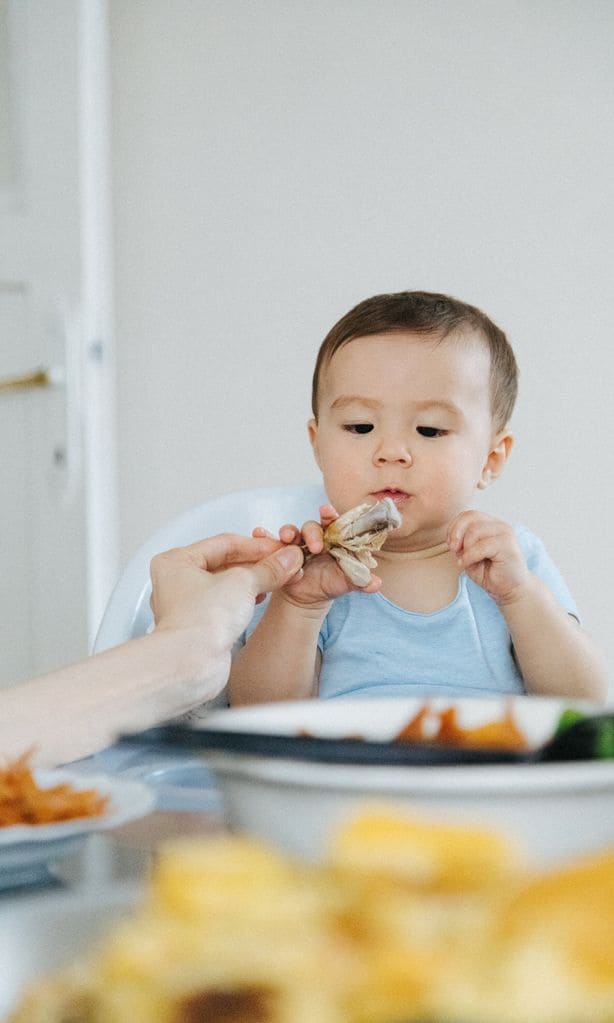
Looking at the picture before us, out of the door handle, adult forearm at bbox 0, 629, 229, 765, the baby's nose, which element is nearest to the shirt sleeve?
the baby's nose

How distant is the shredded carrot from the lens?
1.48ft

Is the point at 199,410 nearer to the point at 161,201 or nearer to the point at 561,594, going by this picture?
the point at 161,201

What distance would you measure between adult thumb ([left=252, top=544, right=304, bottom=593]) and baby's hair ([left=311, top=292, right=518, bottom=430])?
15.3 inches

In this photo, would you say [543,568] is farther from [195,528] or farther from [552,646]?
[195,528]

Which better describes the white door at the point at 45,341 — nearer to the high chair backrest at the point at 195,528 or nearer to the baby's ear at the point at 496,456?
the high chair backrest at the point at 195,528

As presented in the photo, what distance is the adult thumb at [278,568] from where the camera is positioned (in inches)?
38.0

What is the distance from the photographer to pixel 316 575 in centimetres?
115

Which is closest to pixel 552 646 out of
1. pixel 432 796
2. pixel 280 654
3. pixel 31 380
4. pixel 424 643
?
pixel 424 643

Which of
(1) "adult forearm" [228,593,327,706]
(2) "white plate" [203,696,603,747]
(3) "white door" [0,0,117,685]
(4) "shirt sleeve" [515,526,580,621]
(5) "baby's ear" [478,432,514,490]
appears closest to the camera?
(2) "white plate" [203,696,603,747]

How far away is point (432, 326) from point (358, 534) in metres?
0.38

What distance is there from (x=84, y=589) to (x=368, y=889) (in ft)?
7.14

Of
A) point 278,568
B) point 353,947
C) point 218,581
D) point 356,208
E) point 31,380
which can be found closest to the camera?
point 353,947

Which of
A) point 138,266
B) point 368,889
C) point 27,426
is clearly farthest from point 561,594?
point 138,266

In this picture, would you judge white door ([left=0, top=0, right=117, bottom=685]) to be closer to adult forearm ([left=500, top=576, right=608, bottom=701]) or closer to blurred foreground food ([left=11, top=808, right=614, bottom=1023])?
adult forearm ([left=500, top=576, right=608, bottom=701])
